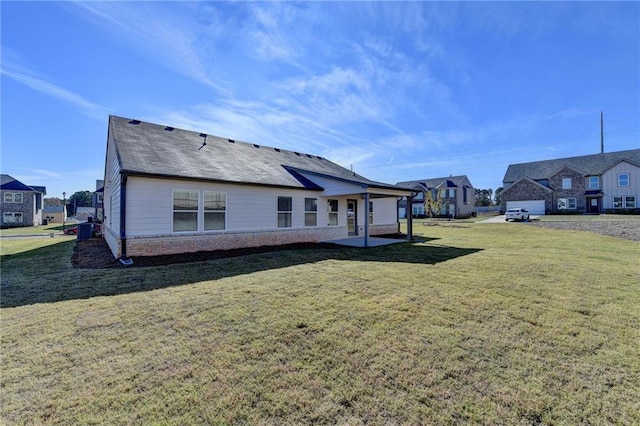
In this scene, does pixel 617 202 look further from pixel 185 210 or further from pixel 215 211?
pixel 185 210

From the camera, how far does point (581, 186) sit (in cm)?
3697

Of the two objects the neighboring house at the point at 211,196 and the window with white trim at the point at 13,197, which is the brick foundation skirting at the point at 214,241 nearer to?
the neighboring house at the point at 211,196

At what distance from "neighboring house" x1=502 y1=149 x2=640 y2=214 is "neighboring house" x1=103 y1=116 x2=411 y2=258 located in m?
34.8

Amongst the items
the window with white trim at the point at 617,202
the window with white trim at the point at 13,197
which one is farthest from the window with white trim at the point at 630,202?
the window with white trim at the point at 13,197

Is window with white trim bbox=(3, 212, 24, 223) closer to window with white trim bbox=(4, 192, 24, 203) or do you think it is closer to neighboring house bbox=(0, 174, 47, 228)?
neighboring house bbox=(0, 174, 47, 228)

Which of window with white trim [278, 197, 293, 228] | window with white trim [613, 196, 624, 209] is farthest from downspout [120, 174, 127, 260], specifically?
window with white trim [613, 196, 624, 209]

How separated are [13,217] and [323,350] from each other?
5064 cm

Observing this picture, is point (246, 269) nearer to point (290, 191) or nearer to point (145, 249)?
point (145, 249)

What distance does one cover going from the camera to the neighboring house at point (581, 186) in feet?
113

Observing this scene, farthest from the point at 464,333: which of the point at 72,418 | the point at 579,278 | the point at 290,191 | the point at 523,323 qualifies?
the point at 290,191

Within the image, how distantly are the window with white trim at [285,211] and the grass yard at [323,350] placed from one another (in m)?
6.78

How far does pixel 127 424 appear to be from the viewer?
234 cm

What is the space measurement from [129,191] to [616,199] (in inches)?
1928

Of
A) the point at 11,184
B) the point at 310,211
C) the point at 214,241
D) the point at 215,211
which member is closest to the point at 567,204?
the point at 310,211
